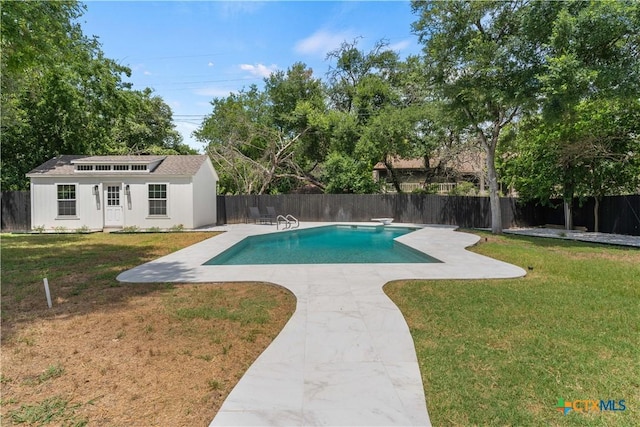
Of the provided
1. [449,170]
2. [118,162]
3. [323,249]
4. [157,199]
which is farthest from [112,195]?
[449,170]

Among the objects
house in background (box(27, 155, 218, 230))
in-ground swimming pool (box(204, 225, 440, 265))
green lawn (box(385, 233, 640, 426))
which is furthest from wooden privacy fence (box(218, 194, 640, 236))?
green lawn (box(385, 233, 640, 426))

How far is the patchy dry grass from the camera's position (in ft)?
7.27

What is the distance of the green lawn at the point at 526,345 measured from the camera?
2166 millimetres

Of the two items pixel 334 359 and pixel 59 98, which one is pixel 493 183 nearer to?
pixel 334 359

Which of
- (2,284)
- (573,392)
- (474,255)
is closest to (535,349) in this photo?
(573,392)

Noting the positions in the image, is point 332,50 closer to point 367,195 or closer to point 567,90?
point 367,195

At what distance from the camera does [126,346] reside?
3.14m

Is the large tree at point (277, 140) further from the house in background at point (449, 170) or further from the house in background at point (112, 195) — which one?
the house in background at point (112, 195)

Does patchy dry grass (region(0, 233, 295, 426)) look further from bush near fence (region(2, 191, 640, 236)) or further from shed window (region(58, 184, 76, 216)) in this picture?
bush near fence (region(2, 191, 640, 236))

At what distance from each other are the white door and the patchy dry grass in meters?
8.67

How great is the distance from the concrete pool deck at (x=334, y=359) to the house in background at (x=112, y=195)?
339 inches

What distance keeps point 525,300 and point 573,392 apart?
2.29 metres

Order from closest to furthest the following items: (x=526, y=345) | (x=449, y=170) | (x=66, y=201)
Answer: (x=526, y=345) → (x=66, y=201) → (x=449, y=170)

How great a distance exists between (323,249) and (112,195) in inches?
396
